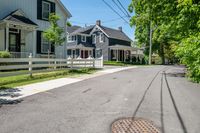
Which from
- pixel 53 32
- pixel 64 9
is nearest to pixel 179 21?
pixel 53 32

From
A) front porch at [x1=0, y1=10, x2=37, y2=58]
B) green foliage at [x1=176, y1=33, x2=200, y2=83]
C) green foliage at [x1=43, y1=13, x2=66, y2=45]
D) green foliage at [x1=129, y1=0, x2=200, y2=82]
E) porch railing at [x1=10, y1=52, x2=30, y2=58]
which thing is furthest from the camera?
green foliage at [x1=43, y1=13, x2=66, y2=45]

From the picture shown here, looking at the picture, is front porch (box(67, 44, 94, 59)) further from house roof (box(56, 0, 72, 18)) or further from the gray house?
house roof (box(56, 0, 72, 18))

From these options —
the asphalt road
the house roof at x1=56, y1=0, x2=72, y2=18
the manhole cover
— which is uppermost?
the house roof at x1=56, y1=0, x2=72, y2=18

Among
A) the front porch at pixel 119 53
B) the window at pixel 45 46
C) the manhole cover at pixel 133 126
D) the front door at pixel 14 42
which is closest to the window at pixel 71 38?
the front porch at pixel 119 53

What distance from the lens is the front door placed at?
2039 centimetres

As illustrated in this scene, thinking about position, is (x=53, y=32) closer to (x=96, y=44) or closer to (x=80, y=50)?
(x=80, y=50)

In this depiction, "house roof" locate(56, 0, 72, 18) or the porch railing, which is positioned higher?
"house roof" locate(56, 0, 72, 18)

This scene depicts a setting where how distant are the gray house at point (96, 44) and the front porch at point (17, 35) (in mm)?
26088

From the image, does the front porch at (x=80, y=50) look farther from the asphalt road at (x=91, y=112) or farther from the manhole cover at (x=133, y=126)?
the manhole cover at (x=133, y=126)

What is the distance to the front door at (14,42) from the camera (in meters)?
20.4

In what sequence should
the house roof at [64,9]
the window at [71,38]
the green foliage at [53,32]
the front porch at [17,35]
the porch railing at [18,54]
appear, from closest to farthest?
the front porch at [17,35] → the porch railing at [18,54] → the green foliage at [53,32] → the house roof at [64,9] → the window at [71,38]

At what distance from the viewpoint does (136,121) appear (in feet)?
20.7

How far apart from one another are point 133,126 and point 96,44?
1783 inches


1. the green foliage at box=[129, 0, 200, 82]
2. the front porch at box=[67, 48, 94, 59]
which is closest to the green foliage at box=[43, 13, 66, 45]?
the green foliage at box=[129, 0, 200, 82]
